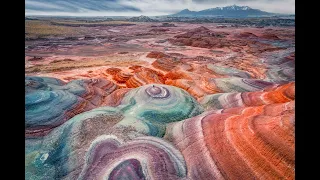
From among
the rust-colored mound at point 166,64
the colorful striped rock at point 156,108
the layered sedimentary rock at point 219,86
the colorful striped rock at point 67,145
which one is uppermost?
the rust-colored mound at point 166,64

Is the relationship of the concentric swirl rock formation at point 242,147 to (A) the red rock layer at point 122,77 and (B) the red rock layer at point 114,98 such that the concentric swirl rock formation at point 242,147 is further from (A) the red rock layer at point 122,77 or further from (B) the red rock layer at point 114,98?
(A) the red rock layer at point 122,77

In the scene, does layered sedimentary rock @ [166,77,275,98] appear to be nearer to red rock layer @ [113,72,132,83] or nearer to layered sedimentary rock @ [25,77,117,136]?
layered sedimentary rock @ [25,77,117,136]

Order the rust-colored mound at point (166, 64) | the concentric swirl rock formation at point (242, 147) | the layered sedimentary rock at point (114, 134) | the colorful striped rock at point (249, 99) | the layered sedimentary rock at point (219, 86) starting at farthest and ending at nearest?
1. the rust-colored mound at point (166, 64)
2. the layered sedimentary rock at point (219, 86)
3. the colorful striped rock at point (249, 99)
4. the layered sedimentary rock at point (114, 134)
5. the concentric swirl rock formation at point (242, 147)

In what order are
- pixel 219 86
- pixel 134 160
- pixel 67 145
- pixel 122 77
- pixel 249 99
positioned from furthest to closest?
1. pixel 122 77
2. pixel 219 86
3. pixel 249 99
4. pixel 67 145
5. pixel 134 160

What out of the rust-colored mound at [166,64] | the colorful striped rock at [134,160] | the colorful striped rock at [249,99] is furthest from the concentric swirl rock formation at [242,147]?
the rust-colored mound at [166,64]

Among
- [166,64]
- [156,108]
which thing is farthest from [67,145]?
[166,64]

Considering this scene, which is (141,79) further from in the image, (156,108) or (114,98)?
(156,108)
